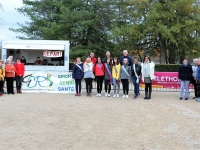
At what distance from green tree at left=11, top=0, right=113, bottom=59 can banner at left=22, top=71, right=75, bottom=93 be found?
14062mm

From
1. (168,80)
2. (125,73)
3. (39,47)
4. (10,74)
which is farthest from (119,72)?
(39,47)

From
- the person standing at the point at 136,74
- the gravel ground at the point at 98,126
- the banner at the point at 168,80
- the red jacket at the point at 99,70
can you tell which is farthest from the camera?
the banner at the point at 168,80

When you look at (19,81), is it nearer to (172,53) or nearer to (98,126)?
(98,126)

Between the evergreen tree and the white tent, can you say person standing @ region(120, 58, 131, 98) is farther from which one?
the evergreen tree

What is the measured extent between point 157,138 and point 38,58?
1644 centimetres

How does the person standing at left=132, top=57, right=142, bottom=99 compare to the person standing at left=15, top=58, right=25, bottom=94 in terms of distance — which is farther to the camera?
the person standing at left=15, top=58, right=25, bottom=94

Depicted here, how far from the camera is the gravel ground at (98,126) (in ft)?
19.2

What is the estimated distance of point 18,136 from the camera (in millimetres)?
6312

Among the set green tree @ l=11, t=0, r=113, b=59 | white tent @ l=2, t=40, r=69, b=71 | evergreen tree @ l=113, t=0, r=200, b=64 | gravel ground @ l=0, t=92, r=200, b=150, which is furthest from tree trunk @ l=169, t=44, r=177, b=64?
gravel ground @ l=0, t=92, r=200, b=150

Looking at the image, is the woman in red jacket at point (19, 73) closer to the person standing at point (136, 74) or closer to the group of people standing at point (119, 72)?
the group of people standing at point (119, 72)

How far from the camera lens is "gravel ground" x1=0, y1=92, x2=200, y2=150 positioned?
586 cm

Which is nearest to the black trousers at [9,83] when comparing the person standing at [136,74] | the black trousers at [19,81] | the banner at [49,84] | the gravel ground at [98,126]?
the black trousers at [19,81]

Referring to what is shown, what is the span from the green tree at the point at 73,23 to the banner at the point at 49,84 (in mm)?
14062

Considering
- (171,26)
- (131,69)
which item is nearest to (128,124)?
(131,69)
